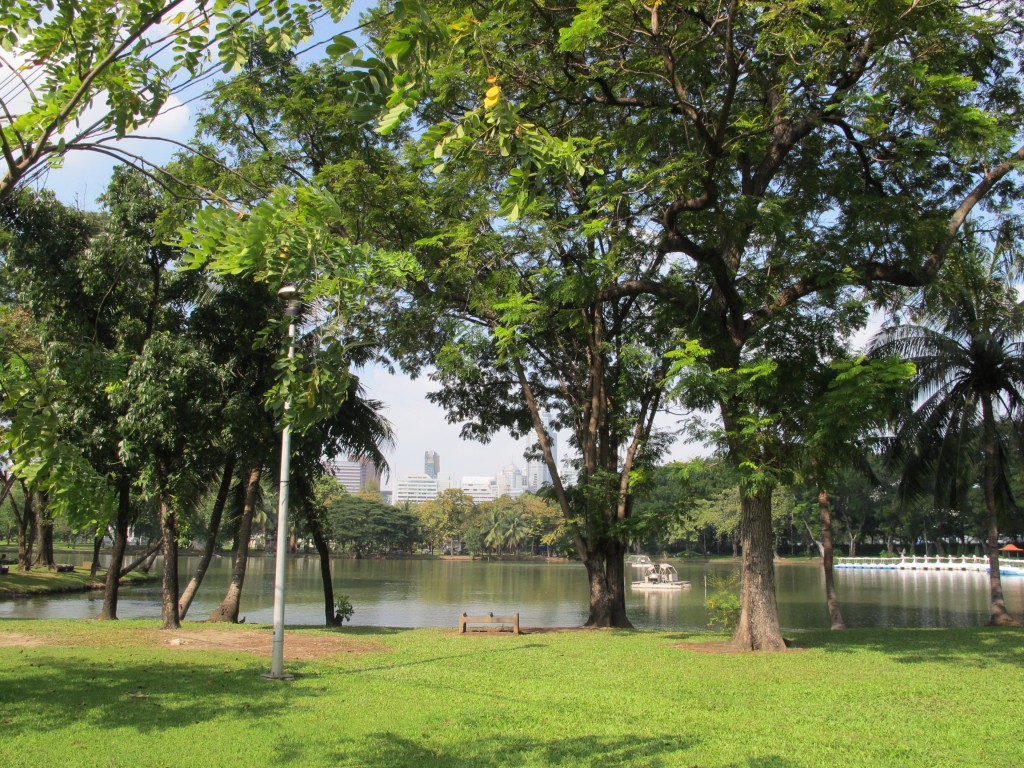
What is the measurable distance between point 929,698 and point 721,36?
8.71 m

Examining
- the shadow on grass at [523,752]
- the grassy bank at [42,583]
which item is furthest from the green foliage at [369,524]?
the shadow on grass at [523,752]

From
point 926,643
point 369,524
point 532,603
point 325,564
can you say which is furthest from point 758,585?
point 369,524

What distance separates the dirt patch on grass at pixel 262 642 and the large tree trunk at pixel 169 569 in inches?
30.5

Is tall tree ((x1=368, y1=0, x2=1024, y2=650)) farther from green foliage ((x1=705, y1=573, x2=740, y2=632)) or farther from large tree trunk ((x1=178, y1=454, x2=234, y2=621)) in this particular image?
large tree trunk ((x1=178, y1=454, x2=234, y2=621))

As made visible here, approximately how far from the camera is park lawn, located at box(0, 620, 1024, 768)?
19.4 ft

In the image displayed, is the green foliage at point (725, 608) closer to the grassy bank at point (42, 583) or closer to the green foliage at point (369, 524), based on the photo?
the grassy bank at point (42, 583)

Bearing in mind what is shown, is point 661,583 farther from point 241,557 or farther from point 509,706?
point 509,706

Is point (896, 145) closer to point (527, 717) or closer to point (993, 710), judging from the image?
point (993, 710)

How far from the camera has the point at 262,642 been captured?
12.6m

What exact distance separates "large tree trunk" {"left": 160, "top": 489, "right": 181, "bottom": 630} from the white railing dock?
5192 cm

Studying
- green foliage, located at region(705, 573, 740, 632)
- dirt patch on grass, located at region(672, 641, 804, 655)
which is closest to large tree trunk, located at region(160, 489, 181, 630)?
dirt patch on grass, located at region(672, 641, 804, 655)

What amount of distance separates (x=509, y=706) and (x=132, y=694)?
144 inches

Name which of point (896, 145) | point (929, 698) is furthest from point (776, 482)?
point (896, 145)

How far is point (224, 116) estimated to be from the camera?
15.4 meters
